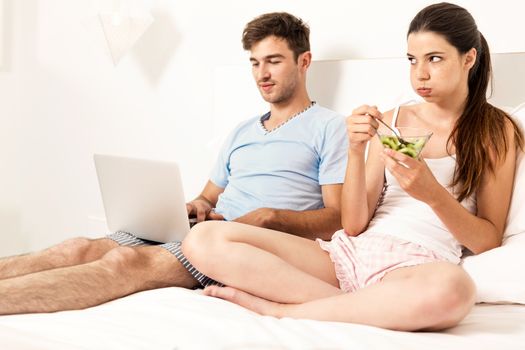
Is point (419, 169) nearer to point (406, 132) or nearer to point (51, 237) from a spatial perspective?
point (406, 132)

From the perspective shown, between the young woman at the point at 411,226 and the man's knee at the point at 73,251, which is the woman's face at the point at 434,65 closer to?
the young woman at the point at 411,226

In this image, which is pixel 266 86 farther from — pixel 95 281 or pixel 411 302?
pixel 411 302

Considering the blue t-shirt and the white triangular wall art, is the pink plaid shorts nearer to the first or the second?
the blue t-shirt

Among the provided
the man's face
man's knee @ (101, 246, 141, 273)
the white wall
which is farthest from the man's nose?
man's knee @ (101, 246, 141, 273)

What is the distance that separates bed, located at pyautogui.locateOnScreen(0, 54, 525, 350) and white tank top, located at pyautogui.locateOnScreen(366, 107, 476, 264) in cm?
7

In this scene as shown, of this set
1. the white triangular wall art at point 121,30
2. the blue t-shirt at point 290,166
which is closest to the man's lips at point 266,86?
the blue t-shirt at point 290,166

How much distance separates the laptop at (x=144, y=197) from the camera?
5.52ft

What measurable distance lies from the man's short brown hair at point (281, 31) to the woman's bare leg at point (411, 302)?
112 cm

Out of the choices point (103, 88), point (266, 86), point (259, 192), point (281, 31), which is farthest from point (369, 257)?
point (103, 88)

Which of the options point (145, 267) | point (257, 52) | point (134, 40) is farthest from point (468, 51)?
point (134, 40)

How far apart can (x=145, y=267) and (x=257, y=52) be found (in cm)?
98

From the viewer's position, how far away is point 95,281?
1465 mm

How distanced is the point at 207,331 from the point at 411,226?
2.12ft

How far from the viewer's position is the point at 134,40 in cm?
306
